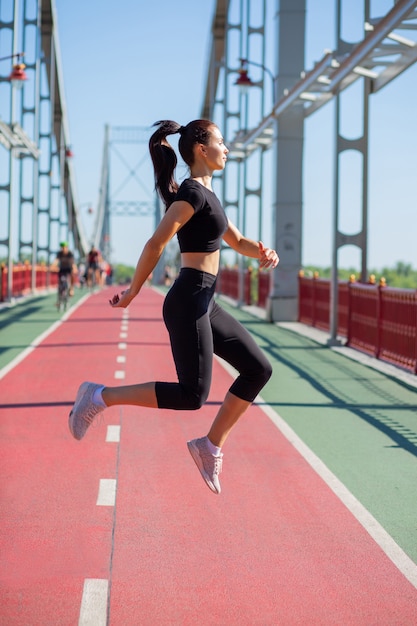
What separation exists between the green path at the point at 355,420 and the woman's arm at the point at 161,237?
68.8 inches

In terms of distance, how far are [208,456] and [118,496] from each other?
790 mm

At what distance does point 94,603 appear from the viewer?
4.05 metres

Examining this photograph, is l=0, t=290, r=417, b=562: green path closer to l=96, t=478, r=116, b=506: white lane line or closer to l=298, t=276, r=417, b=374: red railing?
l=298, t=276, r=417, b=374: red railing

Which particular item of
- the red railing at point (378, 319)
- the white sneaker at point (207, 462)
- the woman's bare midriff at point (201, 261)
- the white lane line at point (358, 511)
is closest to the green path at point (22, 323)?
the red railing at point (378, 319)

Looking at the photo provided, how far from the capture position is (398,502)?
596cm

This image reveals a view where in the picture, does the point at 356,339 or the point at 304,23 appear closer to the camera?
the point at 356,339

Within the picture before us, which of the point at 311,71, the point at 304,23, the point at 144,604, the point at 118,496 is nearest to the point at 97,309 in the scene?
the point at 304,23

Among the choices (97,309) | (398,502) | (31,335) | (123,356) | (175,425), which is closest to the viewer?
(398,502)

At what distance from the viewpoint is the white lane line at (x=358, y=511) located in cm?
467

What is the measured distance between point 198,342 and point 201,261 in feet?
1.29

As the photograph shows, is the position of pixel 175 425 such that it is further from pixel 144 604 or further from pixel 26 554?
pixel 144 604

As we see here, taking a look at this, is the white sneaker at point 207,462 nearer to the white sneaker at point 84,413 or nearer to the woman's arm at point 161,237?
the white sneaker at point 84,413

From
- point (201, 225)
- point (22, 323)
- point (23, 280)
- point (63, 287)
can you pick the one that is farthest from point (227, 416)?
point (23, 280)

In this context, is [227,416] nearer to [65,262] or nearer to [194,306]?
[194,306]
